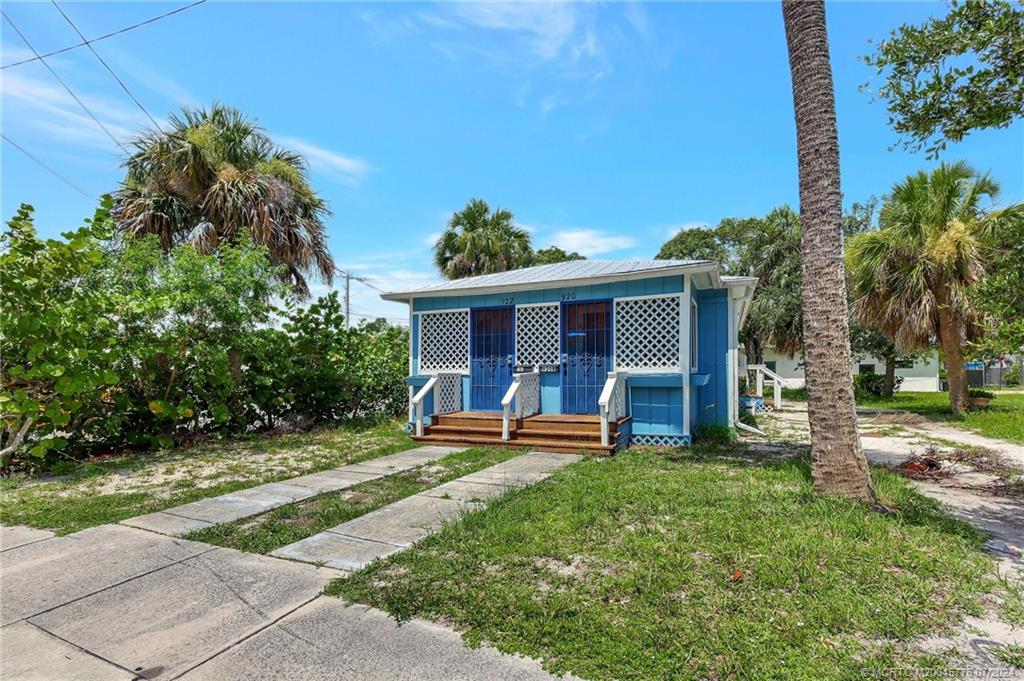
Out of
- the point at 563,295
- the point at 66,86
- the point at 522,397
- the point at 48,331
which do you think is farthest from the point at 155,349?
the point at 563,295

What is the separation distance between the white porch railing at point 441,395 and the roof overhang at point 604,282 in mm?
1655

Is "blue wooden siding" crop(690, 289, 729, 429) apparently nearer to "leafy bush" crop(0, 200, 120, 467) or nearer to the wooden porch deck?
the wooden porch deck

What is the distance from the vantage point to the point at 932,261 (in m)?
11.5

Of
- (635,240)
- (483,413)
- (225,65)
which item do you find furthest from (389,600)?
(635,240)

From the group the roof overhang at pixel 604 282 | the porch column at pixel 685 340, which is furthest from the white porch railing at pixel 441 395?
the porch column at pixel 685 340

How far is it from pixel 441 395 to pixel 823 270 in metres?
6.65

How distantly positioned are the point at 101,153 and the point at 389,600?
38.5 feet

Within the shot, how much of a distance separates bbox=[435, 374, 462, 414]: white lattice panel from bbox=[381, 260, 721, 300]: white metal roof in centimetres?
164

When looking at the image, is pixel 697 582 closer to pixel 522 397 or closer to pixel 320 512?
pixel 320 512

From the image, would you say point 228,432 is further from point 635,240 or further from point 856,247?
point 635,240

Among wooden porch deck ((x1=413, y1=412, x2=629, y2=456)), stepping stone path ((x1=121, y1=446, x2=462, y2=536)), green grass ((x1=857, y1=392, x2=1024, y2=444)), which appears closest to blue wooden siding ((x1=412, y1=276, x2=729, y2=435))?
wooden porch deck ((x1=413, y1=412, x2=629, y2=456))

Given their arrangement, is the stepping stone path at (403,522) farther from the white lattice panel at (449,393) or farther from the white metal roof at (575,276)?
the white metal roof at (575,276)

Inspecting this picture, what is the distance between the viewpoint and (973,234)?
11289 millimetres

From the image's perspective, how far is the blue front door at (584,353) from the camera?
349 inches
